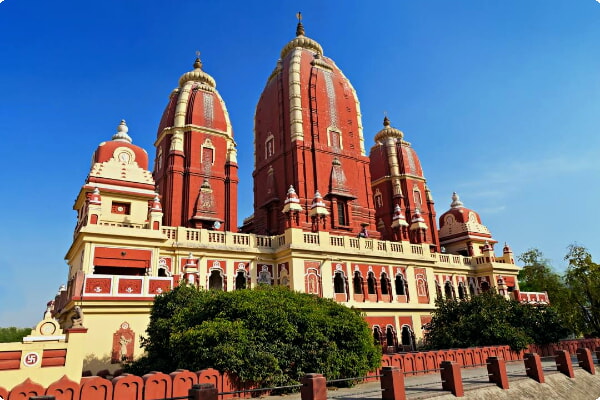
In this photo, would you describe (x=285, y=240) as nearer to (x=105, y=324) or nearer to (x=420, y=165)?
(x=105, y=324)

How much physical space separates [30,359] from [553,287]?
37193 millimetres

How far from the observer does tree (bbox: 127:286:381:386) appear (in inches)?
464

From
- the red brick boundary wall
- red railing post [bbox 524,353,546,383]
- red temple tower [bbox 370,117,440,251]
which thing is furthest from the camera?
red temple tower [bbox 370,117,440,251]

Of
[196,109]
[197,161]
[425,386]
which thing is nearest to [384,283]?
[425,386]

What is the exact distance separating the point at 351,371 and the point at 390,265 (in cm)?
1203

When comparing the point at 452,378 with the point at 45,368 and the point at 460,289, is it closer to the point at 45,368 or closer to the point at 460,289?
the point at 45,368

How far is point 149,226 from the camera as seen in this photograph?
18.9 meters

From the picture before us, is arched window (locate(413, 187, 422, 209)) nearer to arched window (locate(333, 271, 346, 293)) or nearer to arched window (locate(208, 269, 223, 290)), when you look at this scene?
arched window (locate(333, 271, 346, 293))

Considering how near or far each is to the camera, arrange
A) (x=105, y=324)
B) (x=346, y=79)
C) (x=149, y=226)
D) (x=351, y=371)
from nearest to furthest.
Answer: (x=351, y=371) → (x=105, y=324) → (x=149, y=226) → (x=346, y=79)

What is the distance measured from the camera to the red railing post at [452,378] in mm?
11297

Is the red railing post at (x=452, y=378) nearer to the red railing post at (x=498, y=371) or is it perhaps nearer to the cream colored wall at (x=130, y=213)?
the red railing post at (x=498, y=371)

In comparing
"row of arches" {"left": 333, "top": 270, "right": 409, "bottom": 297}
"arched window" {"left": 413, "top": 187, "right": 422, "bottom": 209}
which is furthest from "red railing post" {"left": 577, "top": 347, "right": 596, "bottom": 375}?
"arched window" {"left": 413, "top": 187, "right": 422, "bottom": 209}

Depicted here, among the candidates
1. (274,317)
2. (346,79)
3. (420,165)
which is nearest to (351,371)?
(274,317)

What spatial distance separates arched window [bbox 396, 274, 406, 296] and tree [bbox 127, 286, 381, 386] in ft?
35.0
